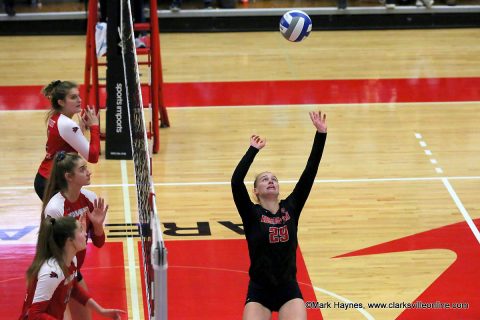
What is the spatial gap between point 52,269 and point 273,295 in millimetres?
1892

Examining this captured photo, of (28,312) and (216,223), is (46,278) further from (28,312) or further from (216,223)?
(216,223)

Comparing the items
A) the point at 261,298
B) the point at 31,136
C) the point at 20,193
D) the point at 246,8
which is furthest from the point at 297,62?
the point at 261,298

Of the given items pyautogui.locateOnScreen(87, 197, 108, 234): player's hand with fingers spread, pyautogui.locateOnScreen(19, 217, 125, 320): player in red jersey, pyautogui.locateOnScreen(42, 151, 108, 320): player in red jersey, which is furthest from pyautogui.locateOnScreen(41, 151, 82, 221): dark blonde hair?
pyautogui.locateOnScreen(19, 217, 125, 320): player in red jersey

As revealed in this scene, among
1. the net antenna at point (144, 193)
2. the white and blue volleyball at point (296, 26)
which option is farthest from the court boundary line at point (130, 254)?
the white and blue volleyball at point (296, 26)

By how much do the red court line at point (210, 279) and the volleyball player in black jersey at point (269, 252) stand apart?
1.31 m

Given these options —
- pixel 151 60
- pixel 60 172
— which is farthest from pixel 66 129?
pixel 151 60

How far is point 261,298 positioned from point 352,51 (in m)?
11.9

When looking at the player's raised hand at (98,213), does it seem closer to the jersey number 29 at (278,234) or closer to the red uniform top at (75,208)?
the red uniform top at (75,208)

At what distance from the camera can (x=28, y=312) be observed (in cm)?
642

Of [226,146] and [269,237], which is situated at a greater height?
[269,237]

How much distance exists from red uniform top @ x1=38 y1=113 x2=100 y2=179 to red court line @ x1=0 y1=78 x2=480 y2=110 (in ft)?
21.6

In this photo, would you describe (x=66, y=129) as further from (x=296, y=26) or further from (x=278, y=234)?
(x=296, y=26)

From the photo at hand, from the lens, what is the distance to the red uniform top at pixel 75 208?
7488 mm

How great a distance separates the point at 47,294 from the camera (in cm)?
644
